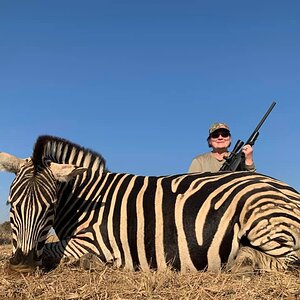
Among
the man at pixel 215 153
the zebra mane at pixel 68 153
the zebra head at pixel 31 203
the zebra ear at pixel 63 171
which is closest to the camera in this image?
the zebra head at pixel 31 203

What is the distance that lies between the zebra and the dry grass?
238 mm

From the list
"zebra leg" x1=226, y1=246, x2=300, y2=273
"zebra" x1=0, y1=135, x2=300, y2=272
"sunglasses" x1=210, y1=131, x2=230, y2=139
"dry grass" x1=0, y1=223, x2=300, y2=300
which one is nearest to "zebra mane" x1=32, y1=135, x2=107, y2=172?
"zebra" x1=0, y1=135, x2=300, y2=272

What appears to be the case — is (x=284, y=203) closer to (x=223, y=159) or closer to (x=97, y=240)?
(x=97, y=240)

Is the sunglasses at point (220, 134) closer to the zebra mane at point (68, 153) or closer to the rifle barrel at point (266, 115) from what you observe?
the rifle barrel at point (266, 115)

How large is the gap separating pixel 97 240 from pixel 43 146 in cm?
88

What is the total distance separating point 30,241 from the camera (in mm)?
2939

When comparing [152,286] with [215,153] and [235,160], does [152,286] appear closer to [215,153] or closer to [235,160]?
[235,160]

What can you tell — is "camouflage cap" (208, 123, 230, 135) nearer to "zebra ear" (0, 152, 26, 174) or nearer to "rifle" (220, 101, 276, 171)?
"rifle" (220, 101, 276, 171)

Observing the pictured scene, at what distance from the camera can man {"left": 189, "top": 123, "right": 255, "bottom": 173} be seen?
558 centimetres

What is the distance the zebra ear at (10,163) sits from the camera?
3.35 metres

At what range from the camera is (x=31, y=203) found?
3023mm

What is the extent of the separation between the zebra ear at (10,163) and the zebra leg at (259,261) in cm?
177

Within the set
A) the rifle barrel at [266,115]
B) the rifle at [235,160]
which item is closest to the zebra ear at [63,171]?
the rifle at [235,160]

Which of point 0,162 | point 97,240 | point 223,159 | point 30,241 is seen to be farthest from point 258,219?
point 223,159
